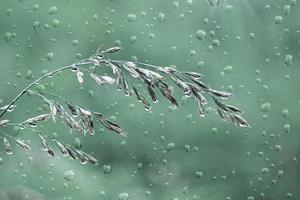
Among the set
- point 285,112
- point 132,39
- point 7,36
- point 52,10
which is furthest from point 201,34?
point 7,36

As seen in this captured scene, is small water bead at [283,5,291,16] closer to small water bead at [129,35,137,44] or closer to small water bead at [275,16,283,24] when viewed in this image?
small water bead at [275,16,283,24]

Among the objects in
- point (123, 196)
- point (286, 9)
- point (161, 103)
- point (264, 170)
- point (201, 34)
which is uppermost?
point (286, 9)

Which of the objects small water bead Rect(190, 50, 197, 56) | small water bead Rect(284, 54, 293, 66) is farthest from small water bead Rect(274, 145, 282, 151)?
small water bead Rect(190, 50, 197, 56)

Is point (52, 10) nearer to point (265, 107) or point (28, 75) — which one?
point (28, 75)

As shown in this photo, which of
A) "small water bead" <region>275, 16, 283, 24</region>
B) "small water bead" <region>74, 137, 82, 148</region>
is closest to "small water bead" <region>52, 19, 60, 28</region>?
"small water bead" <region>74, 137, 82, 148</region>

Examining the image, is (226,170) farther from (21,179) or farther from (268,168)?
(21,179)

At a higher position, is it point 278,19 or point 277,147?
point 278,19

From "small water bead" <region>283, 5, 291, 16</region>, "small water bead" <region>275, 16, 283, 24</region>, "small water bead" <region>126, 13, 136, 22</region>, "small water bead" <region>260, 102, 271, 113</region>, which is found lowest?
"small water bead" <region>260, 102, 271, 113</region>

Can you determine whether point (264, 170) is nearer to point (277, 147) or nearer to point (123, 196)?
point (277, 147)

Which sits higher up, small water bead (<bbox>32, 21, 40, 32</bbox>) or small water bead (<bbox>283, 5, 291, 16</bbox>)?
small water bead (<bbox>283, 5, 291, 16</bbox>)
